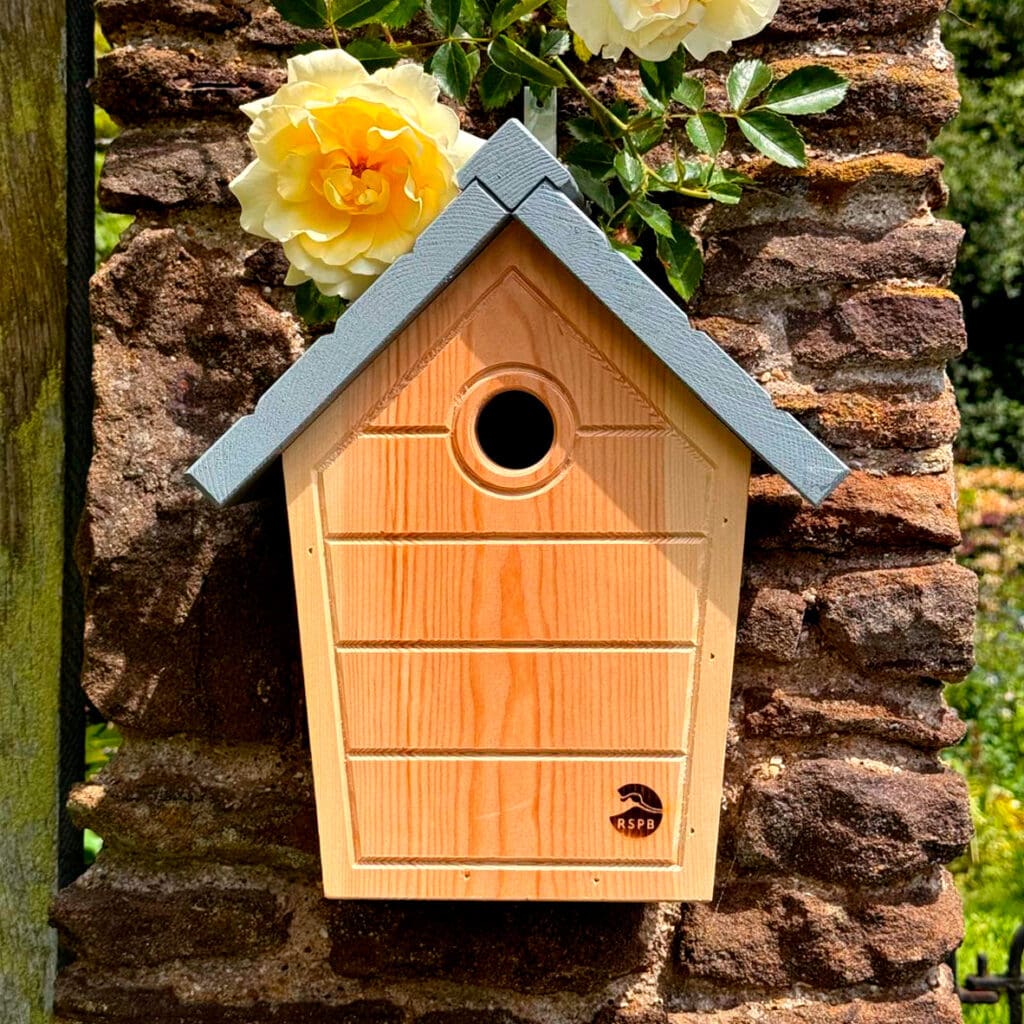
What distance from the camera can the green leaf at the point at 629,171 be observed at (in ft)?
4.37

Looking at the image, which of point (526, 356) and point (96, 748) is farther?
point (96, 748)

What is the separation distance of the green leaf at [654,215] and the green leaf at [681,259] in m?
0.02

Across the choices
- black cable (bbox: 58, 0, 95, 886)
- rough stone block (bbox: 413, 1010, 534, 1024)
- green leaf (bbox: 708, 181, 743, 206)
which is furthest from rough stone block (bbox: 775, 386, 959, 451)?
black cable (bbox: 58, 0, 95, 886)

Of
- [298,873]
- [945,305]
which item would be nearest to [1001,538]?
[945,305]

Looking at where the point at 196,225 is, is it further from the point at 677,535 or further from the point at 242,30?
the point at 677,535

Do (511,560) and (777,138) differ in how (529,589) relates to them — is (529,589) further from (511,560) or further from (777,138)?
(777,138)

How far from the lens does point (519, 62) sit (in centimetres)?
132

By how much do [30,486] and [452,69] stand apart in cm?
83

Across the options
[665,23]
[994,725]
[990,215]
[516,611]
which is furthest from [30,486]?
[990,215]

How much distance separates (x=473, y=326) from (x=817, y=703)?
635 millimetres

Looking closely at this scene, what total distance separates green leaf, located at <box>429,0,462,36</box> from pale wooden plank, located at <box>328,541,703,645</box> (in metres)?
0.57

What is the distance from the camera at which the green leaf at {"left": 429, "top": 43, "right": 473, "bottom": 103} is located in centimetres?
131

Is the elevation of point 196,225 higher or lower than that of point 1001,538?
higher

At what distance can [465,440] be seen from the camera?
1.19 metres
